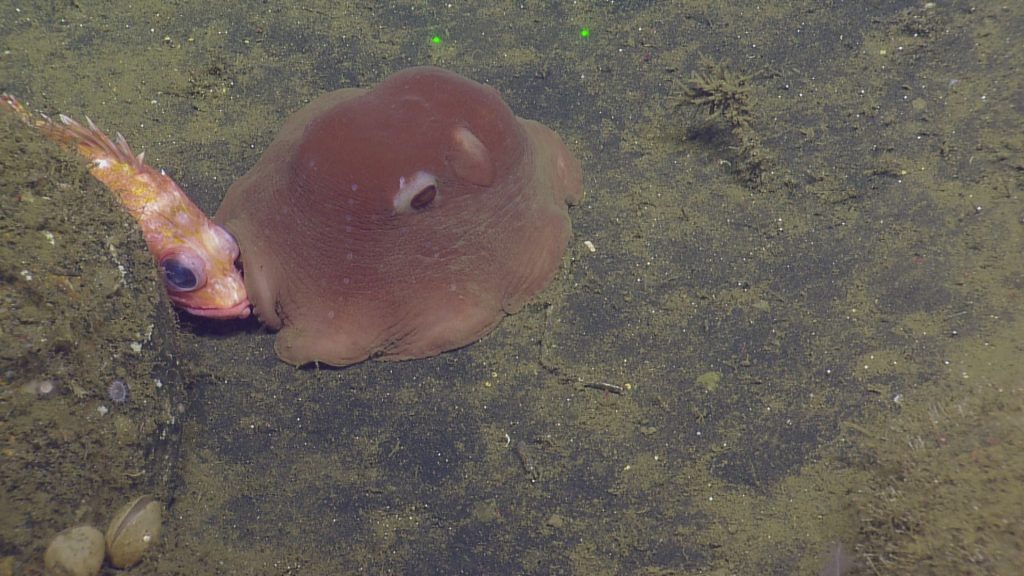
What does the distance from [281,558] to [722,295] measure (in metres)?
2.93

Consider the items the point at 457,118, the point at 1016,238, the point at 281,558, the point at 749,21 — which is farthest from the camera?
the point at 749,21

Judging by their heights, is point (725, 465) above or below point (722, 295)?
below

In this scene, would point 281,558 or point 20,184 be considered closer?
point 20,184

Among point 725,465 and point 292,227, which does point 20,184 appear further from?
point 725,465

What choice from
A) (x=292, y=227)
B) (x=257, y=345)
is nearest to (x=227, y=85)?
(x=292, y=227)

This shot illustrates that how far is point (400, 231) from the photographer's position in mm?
3865

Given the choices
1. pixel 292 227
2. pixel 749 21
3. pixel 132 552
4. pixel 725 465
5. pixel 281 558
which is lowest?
pixel 281 558

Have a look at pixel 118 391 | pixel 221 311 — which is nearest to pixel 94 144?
pixel 221 311

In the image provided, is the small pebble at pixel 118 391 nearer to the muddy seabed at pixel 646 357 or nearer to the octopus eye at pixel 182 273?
the muddy seabed at pixel 646 357

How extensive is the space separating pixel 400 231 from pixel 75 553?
226 centimetres

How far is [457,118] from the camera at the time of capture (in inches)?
152

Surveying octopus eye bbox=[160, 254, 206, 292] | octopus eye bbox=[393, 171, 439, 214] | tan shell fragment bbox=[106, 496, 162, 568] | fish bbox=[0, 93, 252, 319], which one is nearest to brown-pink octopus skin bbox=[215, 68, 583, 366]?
octopus eye bbox=[393, 171, 439, 214]

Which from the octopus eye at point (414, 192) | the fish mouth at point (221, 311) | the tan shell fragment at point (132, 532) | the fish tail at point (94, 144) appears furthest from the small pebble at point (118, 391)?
the octopus eye at point (414, 192)

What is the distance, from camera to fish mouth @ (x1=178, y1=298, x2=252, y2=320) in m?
3.97
